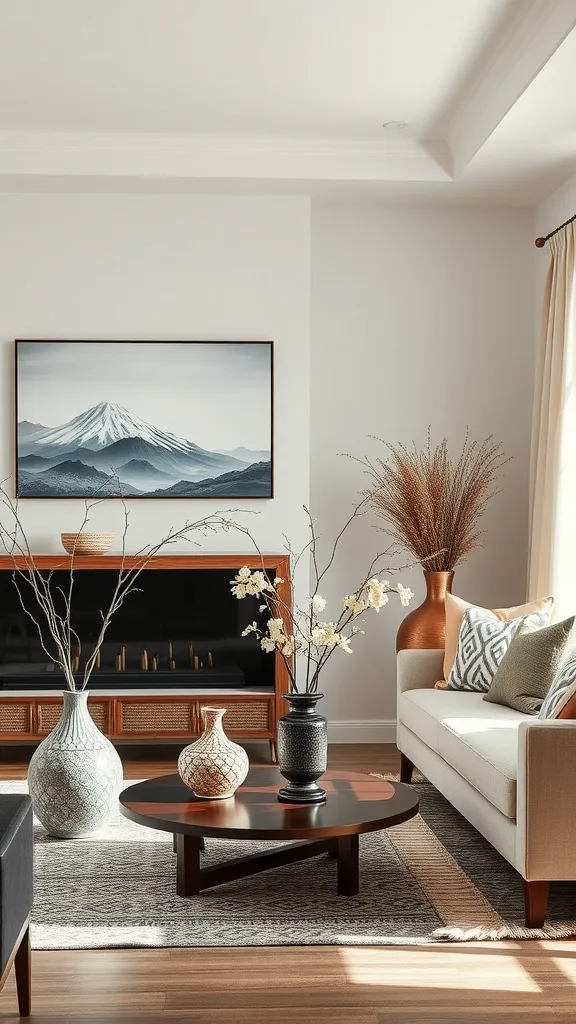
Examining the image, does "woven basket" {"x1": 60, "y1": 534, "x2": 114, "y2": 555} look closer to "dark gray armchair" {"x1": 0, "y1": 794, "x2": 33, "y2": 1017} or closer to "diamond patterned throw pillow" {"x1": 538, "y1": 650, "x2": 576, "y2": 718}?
"diamond patterned throw pillow" {"x1": 538, "y1": 650, "x2": 576, "y2": 718}

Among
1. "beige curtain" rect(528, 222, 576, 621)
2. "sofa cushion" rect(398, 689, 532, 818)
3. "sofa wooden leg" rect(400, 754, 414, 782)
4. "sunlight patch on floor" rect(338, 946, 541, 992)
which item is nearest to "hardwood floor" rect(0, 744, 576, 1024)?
"sunlight patch on floor" rect(338, 946, 541, 992)

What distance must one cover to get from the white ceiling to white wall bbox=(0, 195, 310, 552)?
0.17 meters

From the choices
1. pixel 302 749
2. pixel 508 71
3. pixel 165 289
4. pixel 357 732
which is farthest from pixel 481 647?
pixel 165 289

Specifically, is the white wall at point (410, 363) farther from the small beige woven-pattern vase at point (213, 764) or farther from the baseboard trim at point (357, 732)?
the small beige woven-pattern vase at point (213, 764)

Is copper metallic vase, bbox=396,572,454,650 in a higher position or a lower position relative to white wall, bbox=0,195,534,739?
lower

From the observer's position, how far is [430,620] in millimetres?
5270

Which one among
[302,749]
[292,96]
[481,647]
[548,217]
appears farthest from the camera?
[548,217]

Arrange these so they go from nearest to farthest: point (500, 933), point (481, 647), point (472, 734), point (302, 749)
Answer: point (500, 933) < point (302, 749) < point (472, 734) < point (481, 647)

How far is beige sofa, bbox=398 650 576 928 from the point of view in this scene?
293 cm

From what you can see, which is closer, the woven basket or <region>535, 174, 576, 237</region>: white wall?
the woven basket

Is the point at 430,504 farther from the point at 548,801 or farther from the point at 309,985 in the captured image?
the point at 309,985

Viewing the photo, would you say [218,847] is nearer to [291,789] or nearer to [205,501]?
[291,789]

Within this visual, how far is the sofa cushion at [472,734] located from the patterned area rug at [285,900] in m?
0.30

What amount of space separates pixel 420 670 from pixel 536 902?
1894 millimetres
